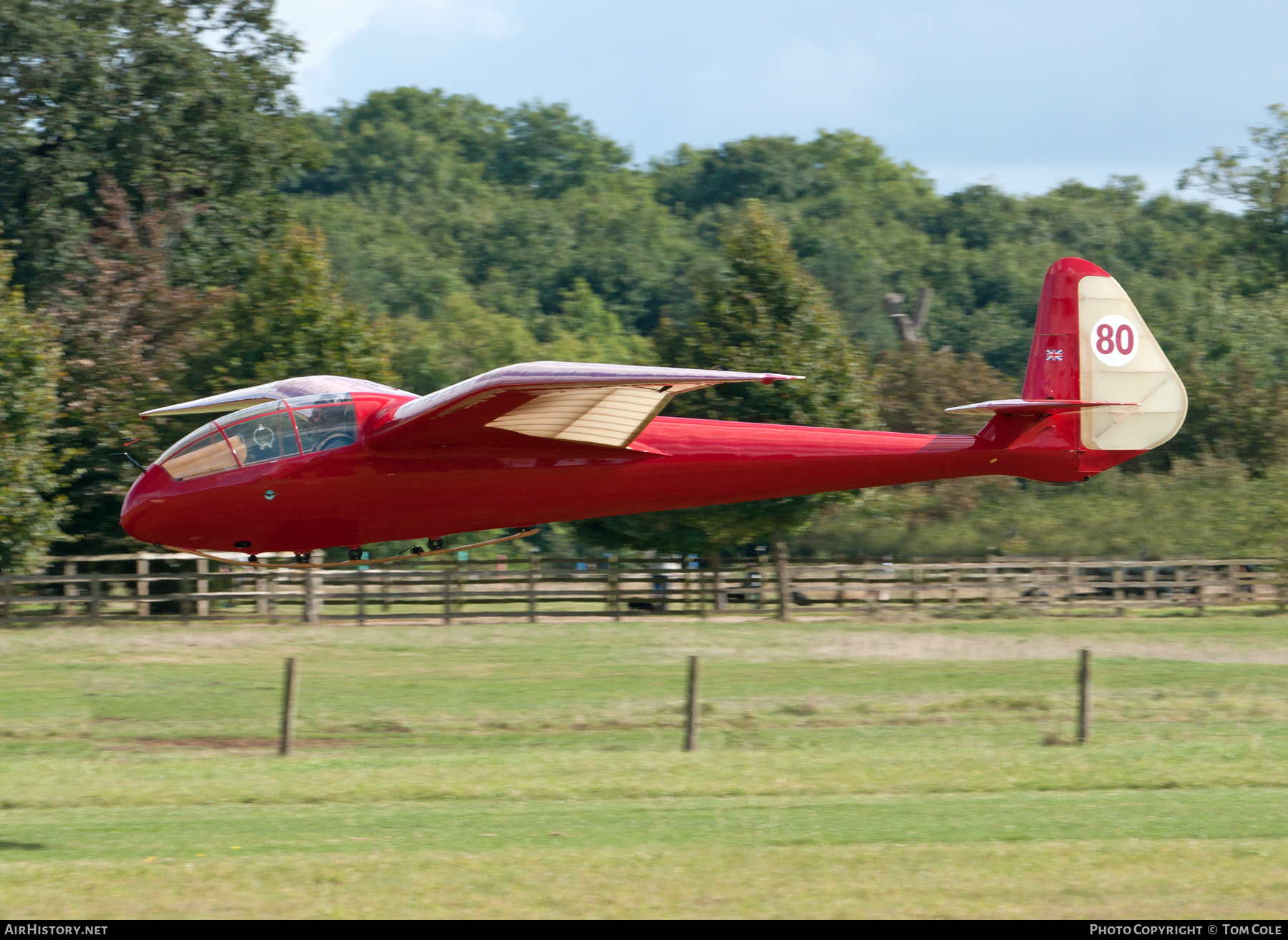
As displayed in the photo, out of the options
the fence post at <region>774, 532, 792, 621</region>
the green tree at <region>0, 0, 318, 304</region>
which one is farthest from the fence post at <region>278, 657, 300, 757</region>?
the green tree at <region>0, 0, 318, 304</region>

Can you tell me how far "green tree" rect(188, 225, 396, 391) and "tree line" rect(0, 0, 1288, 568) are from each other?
83mm

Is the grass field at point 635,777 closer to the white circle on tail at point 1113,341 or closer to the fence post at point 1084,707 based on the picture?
the fence post at point 1084,707

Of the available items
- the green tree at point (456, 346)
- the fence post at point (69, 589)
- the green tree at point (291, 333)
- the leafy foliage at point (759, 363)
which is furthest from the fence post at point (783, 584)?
the green tree at point (456, 346)

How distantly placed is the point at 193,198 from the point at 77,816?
124 ft

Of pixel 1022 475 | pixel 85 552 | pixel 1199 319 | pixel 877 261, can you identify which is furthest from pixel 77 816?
pixel 877 261

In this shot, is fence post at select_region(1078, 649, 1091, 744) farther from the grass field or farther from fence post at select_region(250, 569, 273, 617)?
fence post at select_region(250, 569, 273, 617)

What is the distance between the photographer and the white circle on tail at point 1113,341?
15203 mm

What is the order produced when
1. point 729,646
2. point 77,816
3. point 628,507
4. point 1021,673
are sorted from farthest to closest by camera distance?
point 729,646
point 1021,673
point 77,816
point 628,507

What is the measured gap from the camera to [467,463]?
13.4 meters

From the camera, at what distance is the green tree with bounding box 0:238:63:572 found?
32.1 meters

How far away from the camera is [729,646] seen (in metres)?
33.0

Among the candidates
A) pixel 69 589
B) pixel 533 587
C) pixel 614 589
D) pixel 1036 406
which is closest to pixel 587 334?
pixel 614 589

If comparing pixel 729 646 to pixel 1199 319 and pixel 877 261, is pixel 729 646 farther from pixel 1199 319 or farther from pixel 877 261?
pixel 877 261

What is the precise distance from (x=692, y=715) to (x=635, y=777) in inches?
90.6
